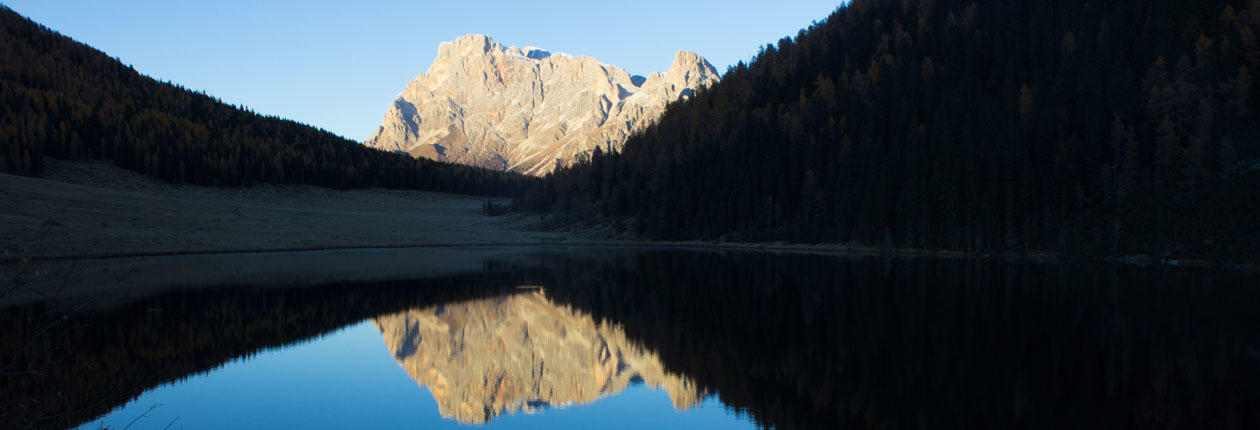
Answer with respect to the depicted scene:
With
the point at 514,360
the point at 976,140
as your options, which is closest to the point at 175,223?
the point at 514,360

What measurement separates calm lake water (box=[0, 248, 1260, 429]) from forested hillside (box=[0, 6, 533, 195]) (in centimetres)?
10631

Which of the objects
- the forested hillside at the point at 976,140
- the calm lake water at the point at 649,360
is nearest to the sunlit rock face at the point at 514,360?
the calm lake water at the point at 649,360

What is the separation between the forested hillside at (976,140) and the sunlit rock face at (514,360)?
166 feet

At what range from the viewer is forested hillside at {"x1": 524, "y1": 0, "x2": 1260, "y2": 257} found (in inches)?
2334

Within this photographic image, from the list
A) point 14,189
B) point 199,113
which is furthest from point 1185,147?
point 199,113

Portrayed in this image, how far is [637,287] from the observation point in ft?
123

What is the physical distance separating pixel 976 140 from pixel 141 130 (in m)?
148

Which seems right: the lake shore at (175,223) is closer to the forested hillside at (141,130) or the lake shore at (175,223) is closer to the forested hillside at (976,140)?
the forested hillside at (141,130)

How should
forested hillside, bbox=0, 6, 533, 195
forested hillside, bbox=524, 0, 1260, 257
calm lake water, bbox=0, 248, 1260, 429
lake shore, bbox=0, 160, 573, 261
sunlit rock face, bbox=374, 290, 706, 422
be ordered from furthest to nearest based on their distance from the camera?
forested hillside, bbox=0, 6, 533, 195 < forested hillside, bbox=524, 0, 1260, 257 < lake shore, bbox=0, 160, 573, 261 < sunlit rock face, bbox=374, 290, 706, 422 < calm lake water, bbox=0, 248, 1260, 429

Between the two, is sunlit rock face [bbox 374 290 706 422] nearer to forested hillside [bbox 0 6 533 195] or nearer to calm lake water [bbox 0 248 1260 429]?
calm lake water [bbox 0 248 1260 429]

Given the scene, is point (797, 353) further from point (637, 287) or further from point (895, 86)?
point (895, 86)

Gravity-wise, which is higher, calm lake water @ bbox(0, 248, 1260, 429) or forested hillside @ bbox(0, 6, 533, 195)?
forested hillside @ bbox(0, 6, 533, 195)

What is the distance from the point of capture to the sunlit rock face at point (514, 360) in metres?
15.8

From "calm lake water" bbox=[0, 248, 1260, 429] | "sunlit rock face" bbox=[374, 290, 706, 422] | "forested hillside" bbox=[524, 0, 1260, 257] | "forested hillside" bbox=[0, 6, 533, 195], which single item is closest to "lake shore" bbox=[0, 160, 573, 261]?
"forested hillside" bbox=[0, 6, 533, 195]
